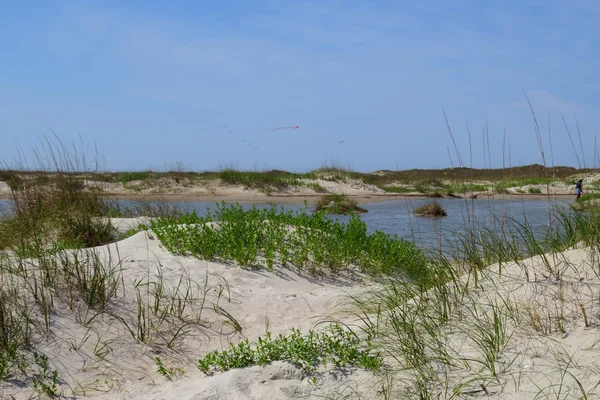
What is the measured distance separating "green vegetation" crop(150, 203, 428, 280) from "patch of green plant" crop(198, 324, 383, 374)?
286 centimetres

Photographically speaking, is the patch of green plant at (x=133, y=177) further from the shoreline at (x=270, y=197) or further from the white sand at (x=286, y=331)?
the white sand at (x=286, y=331)

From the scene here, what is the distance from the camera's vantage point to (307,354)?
443 centimetres

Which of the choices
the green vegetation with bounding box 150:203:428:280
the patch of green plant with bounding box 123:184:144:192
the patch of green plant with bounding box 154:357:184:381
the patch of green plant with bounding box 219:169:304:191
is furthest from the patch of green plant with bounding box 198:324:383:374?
the patch of green plant with bounding box 123:184:144:192

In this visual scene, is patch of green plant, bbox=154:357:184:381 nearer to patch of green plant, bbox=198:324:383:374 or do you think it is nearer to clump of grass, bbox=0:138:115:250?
patch of green plant, bbox=198:324:383:374

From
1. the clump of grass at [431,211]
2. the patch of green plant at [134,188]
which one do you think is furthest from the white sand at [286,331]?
the patch of green plant at [134,188]

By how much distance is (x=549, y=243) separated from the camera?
217 inches

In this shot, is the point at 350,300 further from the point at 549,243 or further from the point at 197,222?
the point at 197,222

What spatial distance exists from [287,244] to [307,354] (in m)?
3.83

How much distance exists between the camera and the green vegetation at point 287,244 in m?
7.71

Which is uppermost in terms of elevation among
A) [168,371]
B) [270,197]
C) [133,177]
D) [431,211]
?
[133,177]

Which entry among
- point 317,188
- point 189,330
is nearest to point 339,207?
point 317,188

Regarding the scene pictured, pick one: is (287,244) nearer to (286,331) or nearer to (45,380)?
(286,331)

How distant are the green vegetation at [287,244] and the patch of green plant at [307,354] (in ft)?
9.38

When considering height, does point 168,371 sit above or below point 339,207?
below
